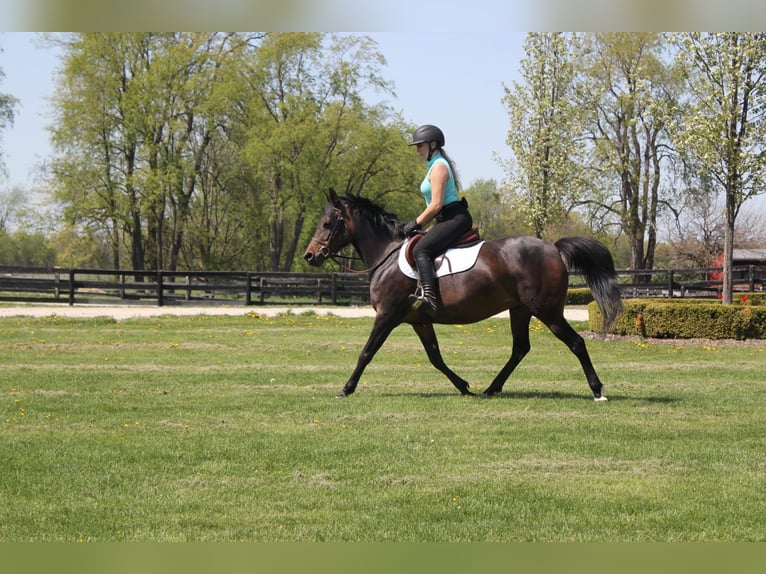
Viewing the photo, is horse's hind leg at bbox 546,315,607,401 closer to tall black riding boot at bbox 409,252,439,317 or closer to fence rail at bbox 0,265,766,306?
tall black riding boot at bbox 409,252,439,317

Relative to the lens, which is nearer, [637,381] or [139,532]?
[139,532]

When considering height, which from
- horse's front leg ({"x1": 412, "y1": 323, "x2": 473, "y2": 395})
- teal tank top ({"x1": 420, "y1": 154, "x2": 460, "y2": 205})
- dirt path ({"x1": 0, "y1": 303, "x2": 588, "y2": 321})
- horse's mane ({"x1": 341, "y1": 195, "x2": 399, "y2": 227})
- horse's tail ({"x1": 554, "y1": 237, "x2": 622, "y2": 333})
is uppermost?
teal tank top ({"x1": 420, "y1": 154, "x2": 460, "y2": 205})

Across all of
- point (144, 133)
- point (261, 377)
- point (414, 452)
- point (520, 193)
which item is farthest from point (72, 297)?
point (414, 452)

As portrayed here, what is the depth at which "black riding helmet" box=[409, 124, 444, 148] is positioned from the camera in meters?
10.4

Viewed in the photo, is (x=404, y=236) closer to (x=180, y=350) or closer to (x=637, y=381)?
(x=637, y=381)

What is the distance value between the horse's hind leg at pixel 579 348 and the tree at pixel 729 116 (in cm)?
1386

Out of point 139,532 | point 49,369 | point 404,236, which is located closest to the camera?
point 139,532

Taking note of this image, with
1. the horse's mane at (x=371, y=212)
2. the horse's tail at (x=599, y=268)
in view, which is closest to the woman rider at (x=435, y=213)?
the horse's mane at (x=371, y=212)

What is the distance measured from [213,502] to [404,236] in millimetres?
5841

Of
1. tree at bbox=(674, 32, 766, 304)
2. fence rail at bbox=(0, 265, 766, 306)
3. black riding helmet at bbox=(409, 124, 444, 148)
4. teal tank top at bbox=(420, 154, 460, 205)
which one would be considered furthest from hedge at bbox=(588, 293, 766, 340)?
fence rail at bbox=(0, 265, 766, 306)

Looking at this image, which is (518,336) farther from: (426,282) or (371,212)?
(371,212)

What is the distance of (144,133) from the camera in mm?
49062

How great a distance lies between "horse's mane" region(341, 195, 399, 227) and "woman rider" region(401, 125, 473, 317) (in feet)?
2.46

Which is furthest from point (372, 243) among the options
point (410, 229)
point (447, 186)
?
point (447, 186)
